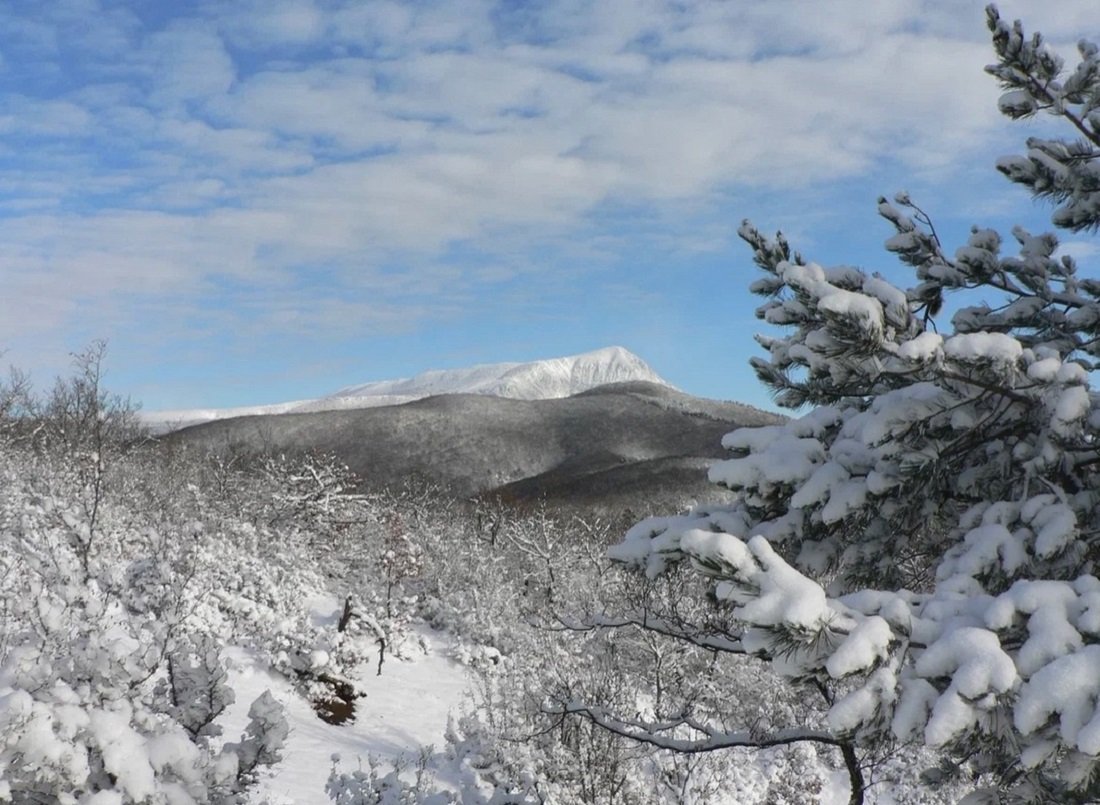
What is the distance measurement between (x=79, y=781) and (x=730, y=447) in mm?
3720

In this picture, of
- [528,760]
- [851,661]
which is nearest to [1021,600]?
[851,661]

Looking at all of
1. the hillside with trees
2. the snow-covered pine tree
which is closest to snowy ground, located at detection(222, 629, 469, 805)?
the hillside with trees

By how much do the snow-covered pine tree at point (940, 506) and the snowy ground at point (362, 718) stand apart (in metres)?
7.05

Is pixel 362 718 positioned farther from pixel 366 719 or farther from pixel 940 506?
pixel 940 506

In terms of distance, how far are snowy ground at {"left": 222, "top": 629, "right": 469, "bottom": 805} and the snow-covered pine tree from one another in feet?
23.1

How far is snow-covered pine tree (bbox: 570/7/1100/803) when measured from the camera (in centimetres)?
241

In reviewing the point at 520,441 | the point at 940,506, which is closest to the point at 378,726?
the point at 940,506

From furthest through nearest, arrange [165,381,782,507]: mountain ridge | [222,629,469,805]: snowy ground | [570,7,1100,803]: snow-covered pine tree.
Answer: [165,381,782,507]: mountain ridge, [222,629,469,805]: snowy ground, [570,7,1100,803]: snow-covered pine tree

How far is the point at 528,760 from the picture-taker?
10.2m

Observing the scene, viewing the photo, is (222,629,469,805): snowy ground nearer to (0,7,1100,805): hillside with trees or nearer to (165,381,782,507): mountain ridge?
(0,7,1100,805): hillside with trees

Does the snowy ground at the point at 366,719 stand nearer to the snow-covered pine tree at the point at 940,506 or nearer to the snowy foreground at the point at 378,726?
the snowy foreground at the point at 378,726

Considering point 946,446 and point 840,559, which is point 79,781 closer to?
point 840,559

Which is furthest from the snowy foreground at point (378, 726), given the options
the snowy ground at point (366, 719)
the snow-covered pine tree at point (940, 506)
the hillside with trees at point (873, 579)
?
the snow-covered pine tree at point (940, 506)

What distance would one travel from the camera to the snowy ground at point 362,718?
1032 cm
